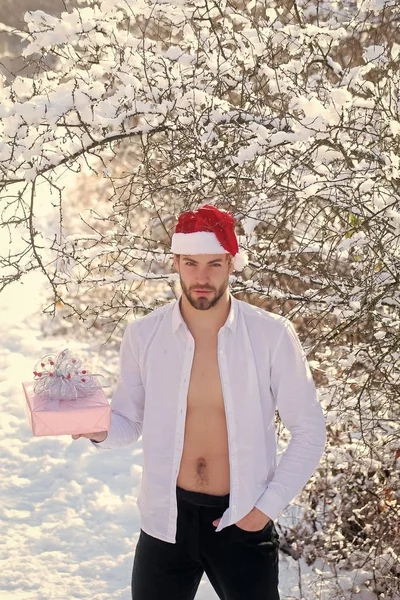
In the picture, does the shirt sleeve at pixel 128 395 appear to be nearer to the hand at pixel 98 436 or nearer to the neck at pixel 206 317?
the hand at pixel 98 436

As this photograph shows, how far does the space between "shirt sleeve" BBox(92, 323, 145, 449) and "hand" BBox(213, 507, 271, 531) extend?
533 millimetres

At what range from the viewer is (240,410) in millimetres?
2947

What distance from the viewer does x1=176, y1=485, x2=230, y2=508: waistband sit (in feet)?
9.61

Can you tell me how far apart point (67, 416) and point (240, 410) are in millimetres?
612

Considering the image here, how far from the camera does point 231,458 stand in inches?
115

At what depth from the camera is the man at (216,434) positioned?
114 inches

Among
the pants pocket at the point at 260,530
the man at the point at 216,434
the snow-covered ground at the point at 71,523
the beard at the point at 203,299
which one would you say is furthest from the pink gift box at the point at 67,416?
the snow-covered ground at the point at 71,523

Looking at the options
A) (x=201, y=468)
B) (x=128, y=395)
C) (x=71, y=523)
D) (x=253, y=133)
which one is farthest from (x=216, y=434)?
(x=71, y=523)

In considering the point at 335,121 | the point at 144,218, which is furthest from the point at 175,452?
the point at 144,218

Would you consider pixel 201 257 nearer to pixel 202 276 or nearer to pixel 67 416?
pixel 202 276

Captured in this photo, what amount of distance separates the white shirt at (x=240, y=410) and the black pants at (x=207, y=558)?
0.05m

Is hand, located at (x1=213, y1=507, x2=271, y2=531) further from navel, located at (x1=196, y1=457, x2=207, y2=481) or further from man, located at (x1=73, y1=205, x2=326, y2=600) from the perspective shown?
navel, located at (x1=196, y1=457, x2=207, y2=481)

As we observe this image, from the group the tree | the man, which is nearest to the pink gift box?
Result: the man

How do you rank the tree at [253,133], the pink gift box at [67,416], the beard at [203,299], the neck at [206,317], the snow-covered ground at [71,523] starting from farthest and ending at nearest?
the snow-covered ground at [71,523] < the tree at [253,133] < the neck at [206,317] < the beard at [203,299] < the pink gift box at [67,416]
